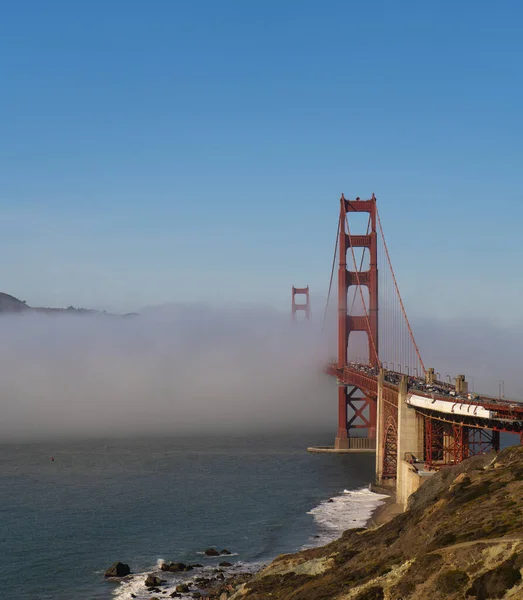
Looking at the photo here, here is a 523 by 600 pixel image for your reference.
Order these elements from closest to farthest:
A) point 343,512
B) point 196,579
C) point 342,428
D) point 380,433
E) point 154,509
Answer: point 196,579, point 343,512, point 154,509, point 380,433, point 342,428

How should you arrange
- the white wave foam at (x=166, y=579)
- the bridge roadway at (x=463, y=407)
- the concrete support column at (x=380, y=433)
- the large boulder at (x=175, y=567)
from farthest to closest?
the concrete support column at (x=380, y=433), the large boulder at (x=175, y=567), the white wave foam at (x=166, y=579), the bridge roadway at (x=463, y=407)

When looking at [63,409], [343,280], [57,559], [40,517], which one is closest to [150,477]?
[40,517]

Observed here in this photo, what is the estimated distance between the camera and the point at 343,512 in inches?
2633

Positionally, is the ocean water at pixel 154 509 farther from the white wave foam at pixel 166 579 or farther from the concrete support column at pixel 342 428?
the concrete support column at pixel 342 428

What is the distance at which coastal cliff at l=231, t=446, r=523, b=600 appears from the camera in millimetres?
27594

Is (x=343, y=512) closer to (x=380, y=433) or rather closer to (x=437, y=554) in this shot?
(x=380, y=433)

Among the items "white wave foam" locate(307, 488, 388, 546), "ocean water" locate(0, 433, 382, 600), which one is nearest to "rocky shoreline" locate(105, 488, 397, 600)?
"ocean water" locate(0, 433, 382, 600)

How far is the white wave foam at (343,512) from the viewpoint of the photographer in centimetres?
6009

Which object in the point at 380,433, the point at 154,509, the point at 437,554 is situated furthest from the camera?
the point at 380,433

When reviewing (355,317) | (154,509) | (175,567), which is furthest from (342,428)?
(175,567)

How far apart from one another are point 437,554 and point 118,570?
2742 centimetres

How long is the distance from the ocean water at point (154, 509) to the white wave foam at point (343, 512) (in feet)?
0.52

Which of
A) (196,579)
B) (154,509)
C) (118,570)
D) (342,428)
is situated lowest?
(196,579)

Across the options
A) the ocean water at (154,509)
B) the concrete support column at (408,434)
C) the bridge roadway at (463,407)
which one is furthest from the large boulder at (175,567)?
the bridge roadway at (463,407)
